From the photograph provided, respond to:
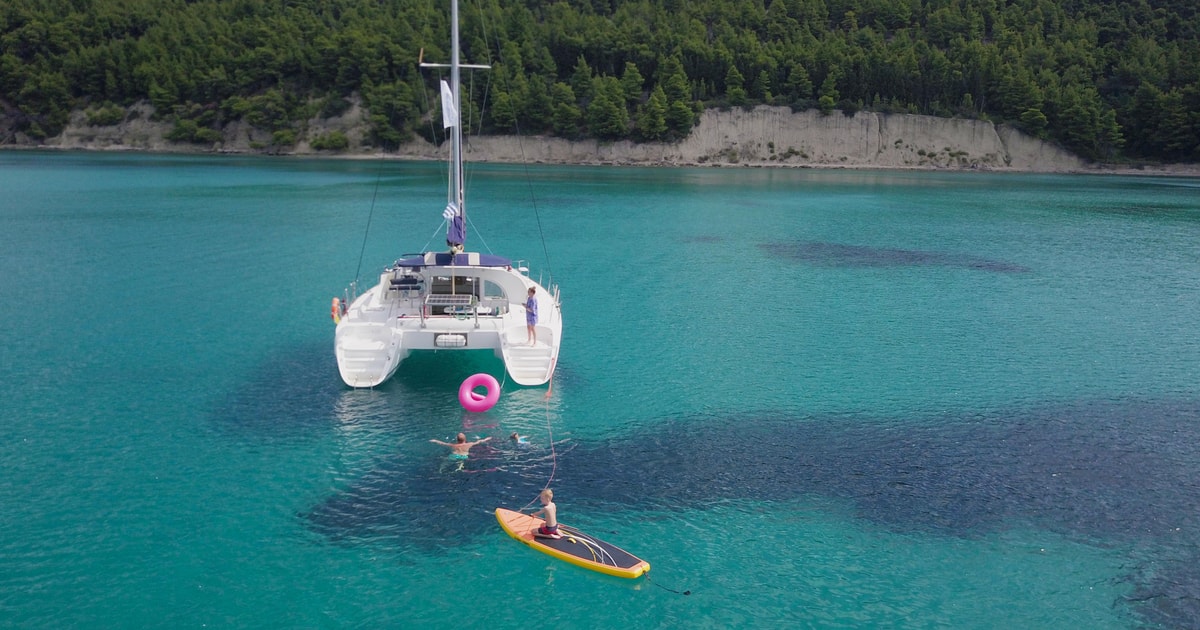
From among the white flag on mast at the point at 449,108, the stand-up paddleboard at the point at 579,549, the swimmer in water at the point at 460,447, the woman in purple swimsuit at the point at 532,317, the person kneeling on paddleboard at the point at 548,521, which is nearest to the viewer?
the stand-up paddleboard at the point at 579,549

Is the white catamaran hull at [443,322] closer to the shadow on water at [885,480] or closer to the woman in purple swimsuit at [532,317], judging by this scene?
the woman in purple swimsuit at [532,317]

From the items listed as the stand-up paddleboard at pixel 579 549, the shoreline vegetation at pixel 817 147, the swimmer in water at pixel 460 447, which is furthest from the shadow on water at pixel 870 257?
the shoreline vegetation at pixel 817 147

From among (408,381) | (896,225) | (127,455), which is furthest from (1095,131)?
(127,455)

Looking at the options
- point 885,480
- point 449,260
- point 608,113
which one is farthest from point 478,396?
point 608,113

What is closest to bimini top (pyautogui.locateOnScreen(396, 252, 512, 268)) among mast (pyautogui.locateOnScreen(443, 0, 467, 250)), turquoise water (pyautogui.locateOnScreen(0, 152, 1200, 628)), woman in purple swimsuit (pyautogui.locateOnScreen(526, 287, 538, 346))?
mast (pyautogui.locateOnScreen(443, 0, 467, 250))

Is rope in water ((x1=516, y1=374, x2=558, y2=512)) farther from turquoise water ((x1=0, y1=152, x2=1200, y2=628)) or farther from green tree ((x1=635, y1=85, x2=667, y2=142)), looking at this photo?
green tree ((x1=635, y1=85, x2=667, y2=142))

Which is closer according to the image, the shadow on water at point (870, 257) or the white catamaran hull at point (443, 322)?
the white catamaran hull at point (443, 322)

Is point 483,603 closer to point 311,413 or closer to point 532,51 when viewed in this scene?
point 311,413
